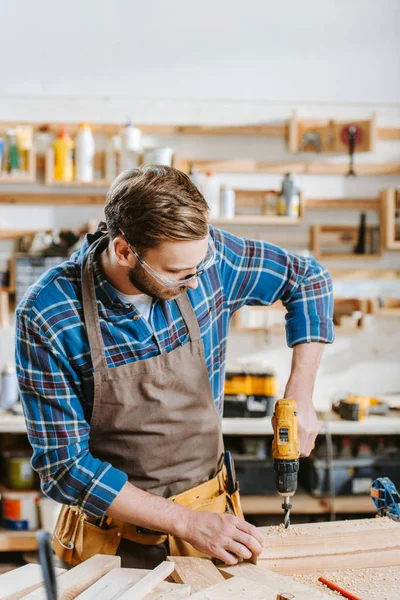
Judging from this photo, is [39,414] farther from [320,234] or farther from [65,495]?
[320,234]

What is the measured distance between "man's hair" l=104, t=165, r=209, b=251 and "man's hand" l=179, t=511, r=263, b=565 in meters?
0.65

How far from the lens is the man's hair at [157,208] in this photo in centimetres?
145

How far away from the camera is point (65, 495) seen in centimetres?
153

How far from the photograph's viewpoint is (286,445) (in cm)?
162

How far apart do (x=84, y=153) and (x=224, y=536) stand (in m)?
2.95

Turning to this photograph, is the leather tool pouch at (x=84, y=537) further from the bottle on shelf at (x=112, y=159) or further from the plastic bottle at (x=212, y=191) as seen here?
the bottle on shelf at (x=112, y=159)

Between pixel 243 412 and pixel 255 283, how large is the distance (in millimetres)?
1695

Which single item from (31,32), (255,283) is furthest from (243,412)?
(31,32)

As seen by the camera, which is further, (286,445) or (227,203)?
(227,203)

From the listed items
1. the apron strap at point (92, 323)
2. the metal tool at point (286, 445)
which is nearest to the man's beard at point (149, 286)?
the apron strap at point (92, 323)

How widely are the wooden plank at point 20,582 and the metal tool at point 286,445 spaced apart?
587 mm

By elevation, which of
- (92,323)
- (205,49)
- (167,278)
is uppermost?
(205,49)

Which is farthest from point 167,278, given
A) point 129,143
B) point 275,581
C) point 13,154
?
point 13,154

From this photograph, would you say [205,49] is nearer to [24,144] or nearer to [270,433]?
[24,144]
